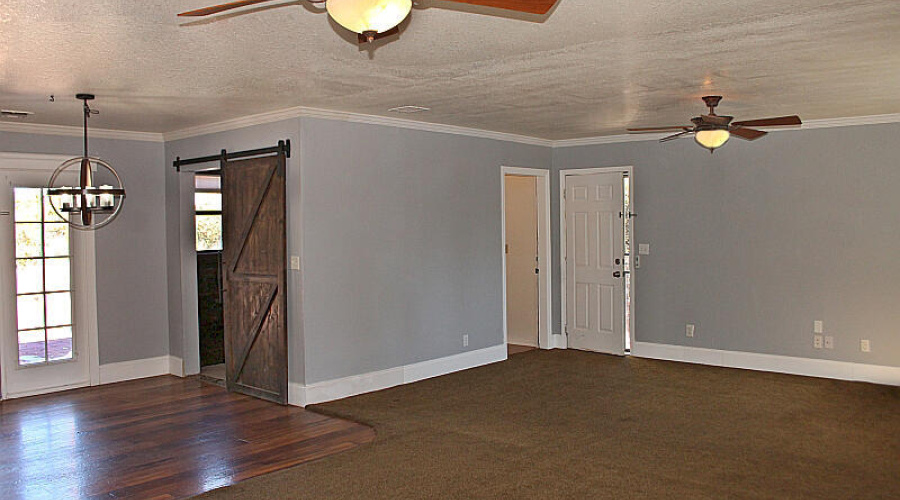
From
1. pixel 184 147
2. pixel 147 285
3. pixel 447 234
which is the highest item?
pixel 184 147

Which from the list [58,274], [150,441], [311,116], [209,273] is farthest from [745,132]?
[58,274]

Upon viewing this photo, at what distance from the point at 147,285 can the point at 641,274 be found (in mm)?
5084

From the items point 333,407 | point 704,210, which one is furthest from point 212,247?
point 704,210

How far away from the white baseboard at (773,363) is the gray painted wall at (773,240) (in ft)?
0.21

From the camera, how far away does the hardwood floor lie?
4.29m

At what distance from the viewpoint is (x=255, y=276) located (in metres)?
6.37

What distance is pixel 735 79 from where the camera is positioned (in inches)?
190

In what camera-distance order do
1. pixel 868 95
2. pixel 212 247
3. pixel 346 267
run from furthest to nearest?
pixel 212 247 < pixel 346 267 < pixel 868 95

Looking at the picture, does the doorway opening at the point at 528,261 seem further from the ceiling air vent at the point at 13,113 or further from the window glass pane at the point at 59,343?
the ceiling air vent at the point at 13,113

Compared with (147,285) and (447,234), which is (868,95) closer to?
(447,234)

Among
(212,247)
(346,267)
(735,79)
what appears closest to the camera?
(735,79)

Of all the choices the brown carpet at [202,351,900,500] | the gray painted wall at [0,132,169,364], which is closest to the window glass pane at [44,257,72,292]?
the gray painted wall at [0,132,169,364]

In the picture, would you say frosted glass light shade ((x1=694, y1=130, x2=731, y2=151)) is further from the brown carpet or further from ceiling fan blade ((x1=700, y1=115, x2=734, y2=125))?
the brown carpet

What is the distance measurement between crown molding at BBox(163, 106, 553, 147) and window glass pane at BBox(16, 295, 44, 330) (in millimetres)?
1933
